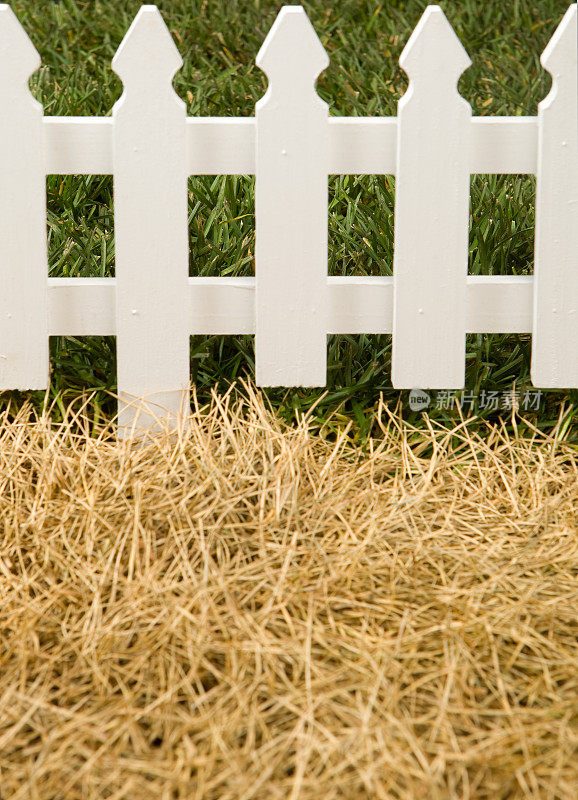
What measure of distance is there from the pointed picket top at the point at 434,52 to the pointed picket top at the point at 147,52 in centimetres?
50

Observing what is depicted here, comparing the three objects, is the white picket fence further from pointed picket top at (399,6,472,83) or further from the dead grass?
the dead grass

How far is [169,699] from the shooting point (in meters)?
1.32

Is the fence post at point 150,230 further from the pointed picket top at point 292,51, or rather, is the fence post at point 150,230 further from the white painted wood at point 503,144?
the white painted wood at point 503,144

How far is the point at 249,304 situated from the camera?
205 centimetres

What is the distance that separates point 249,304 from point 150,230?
28 centimetres

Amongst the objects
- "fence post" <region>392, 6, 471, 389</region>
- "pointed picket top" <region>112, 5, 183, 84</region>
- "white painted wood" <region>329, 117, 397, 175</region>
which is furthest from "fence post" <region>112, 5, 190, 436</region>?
"fence post" <region>392, 6, 471, 389</region>

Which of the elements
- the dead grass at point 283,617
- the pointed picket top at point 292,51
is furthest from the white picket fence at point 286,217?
the dead grass at point 283,617

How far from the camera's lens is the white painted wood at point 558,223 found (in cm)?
195

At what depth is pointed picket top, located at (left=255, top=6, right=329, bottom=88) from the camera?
187 centimetres

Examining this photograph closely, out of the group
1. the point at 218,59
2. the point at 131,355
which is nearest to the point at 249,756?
the point at 131,355

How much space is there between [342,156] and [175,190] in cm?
38

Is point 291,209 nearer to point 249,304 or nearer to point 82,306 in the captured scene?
point 249,304

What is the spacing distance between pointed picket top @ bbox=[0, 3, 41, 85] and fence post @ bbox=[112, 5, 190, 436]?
0.61 feet

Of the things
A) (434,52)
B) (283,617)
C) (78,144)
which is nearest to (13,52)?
(78,144)
